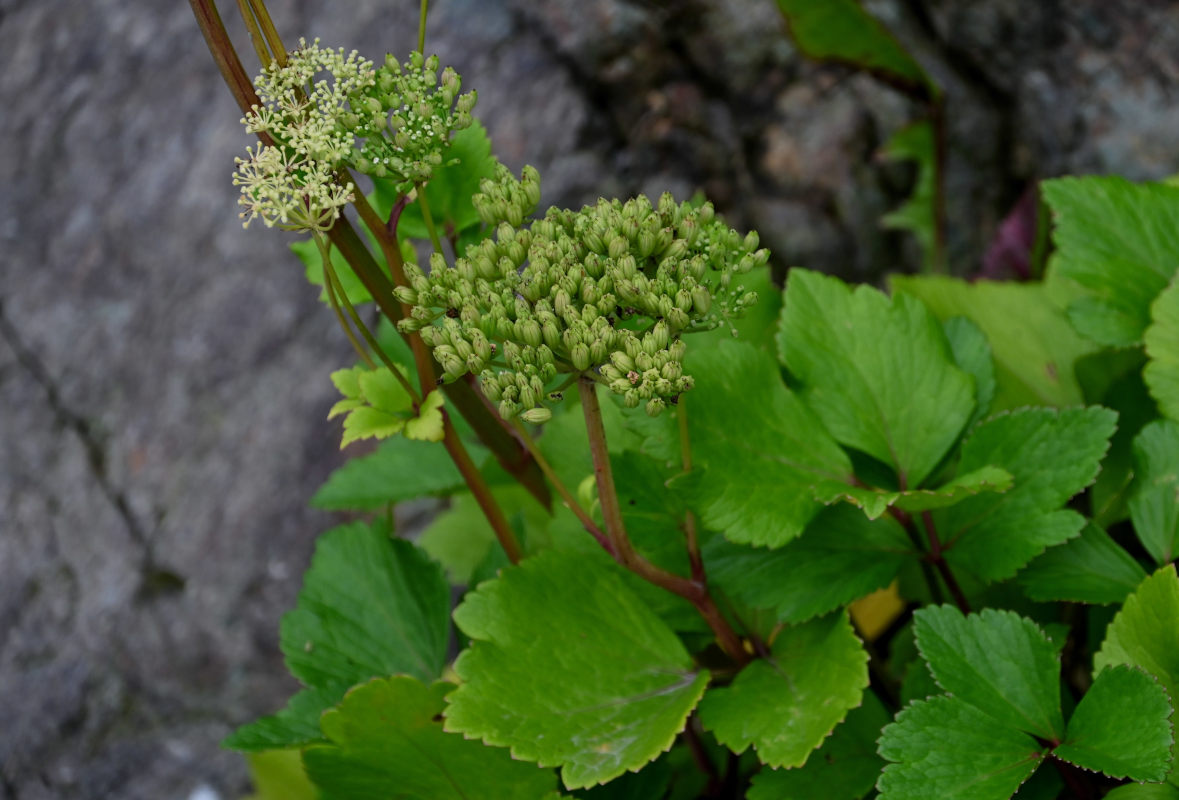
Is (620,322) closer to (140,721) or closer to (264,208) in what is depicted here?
(264,208)

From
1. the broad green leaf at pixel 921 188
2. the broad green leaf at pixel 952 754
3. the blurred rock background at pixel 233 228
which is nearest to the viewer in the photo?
the broad green leaf at pixel 952 754

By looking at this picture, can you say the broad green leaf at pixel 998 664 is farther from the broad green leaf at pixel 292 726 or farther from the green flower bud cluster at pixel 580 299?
the broad green leaf at pixel 292 726

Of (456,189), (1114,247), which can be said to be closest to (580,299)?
(456,189)

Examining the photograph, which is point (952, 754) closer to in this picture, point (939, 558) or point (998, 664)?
point (998, 664)

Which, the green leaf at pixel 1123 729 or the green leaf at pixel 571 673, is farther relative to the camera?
the green leaf at pixel 571 673

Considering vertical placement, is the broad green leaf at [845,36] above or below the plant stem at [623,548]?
above

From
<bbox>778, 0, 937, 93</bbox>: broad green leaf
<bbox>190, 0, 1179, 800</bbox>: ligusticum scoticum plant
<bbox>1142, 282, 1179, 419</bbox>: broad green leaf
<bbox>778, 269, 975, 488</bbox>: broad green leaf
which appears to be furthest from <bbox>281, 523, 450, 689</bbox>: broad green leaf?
<bbox>778, 0, 937, 93</bbox>: broad green leaf

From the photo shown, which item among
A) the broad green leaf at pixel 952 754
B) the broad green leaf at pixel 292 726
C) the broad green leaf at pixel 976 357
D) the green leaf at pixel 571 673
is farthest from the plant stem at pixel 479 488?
the broad green leaf at pixel 976 357
